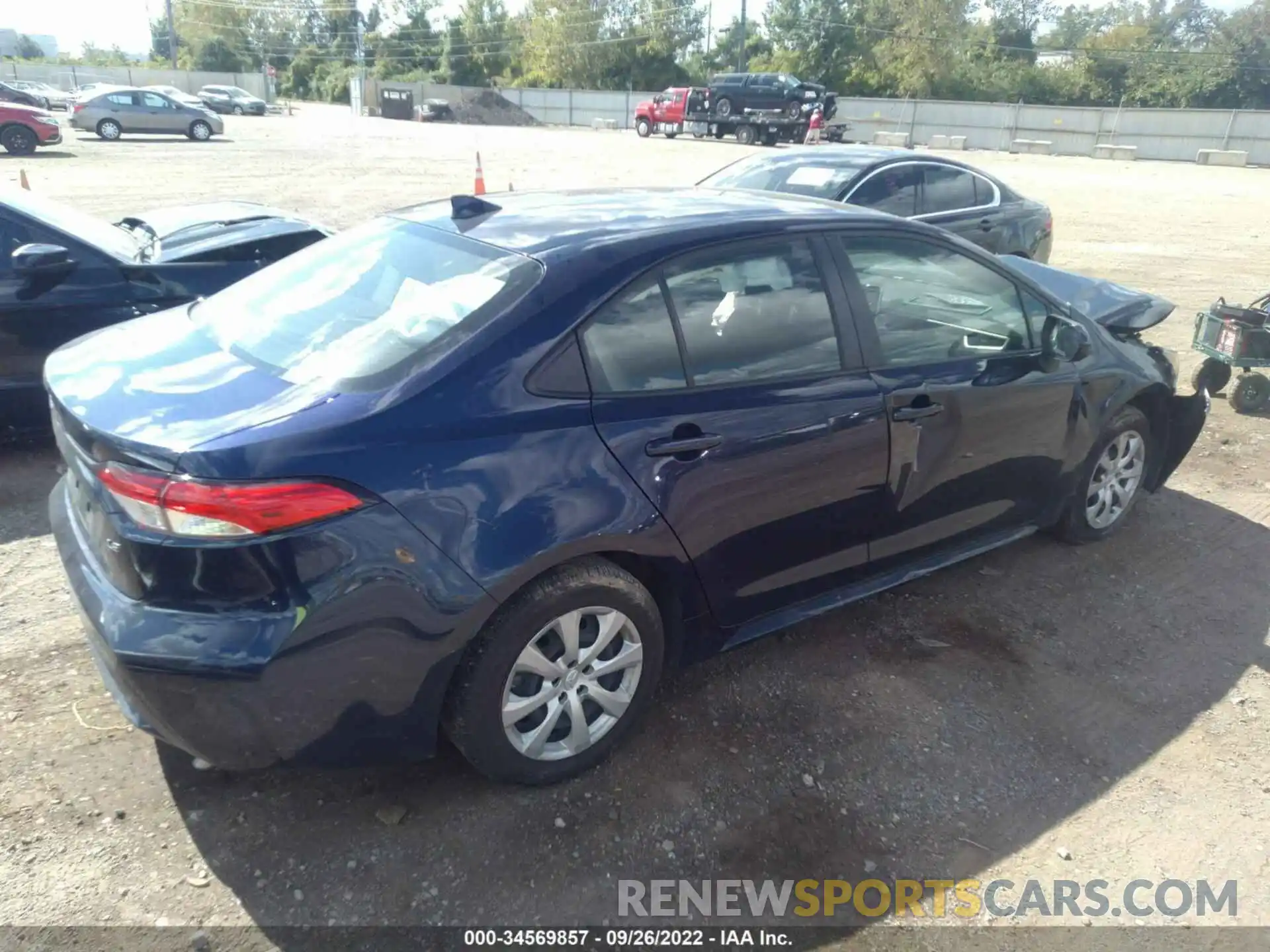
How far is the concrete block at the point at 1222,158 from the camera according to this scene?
34531 millimetres

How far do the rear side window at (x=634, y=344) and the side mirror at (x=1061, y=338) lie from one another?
71.3 inches

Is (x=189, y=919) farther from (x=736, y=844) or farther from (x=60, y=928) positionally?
(x=736, y=844)

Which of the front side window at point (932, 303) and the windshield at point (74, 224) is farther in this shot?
the windshield at point (74, 224)

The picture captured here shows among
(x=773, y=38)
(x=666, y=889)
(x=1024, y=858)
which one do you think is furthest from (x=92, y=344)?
(x=773, y=38)

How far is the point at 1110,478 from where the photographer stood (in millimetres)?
4492

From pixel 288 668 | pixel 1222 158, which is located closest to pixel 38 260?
pixel 288 668

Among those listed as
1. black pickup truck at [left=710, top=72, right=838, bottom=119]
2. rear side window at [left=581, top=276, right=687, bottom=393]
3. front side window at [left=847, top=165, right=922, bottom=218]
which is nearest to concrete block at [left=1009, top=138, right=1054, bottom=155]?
black pickup truck at [left=710, top=72, right=838, bottom=119]

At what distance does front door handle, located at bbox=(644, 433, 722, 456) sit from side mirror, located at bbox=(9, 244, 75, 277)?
3946 mm

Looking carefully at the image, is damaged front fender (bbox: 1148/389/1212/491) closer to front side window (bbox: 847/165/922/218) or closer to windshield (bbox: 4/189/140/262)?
front side window (bbox: 847/165/922/218)

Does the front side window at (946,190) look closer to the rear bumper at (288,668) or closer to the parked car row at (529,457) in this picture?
the parked car row at (529,457)

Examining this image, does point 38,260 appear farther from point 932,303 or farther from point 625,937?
point 625,937

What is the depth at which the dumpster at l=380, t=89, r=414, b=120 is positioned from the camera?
57688mm

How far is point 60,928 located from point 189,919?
306 mm

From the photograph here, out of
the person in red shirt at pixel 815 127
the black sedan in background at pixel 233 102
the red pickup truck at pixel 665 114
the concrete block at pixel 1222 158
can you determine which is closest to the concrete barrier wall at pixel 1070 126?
the concrete block at pixel 1222 158
